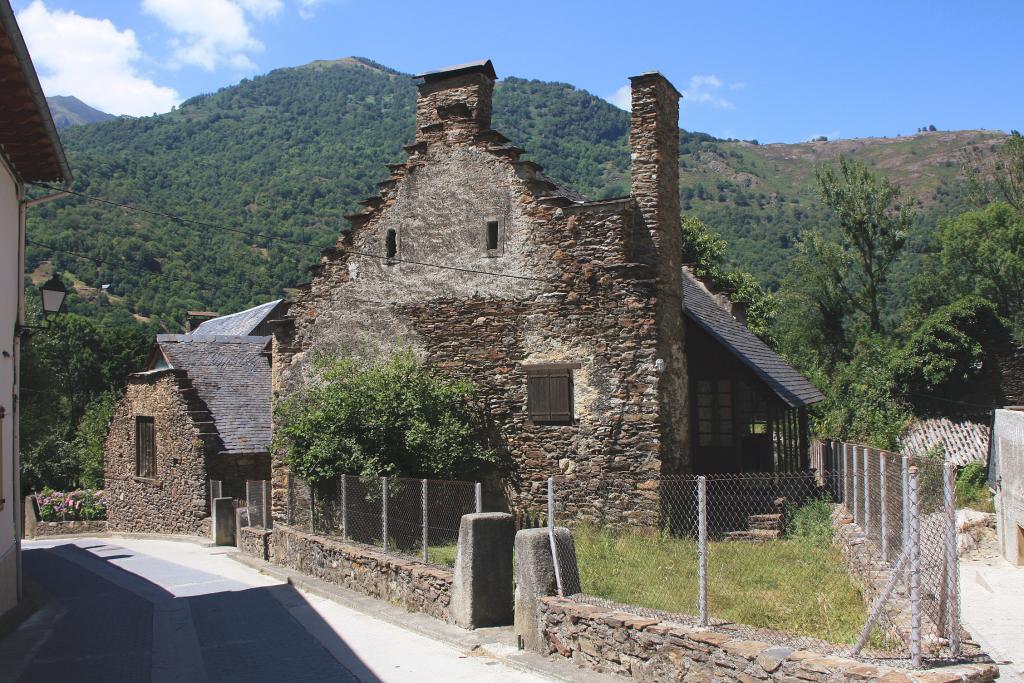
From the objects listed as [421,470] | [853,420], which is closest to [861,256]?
[853,420]

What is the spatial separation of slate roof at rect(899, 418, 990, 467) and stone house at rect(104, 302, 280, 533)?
2096 centimetres

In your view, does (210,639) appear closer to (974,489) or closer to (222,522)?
(222,522)

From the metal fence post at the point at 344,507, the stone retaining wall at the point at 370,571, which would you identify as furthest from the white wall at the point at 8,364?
the metal fence post at the point at 344,507

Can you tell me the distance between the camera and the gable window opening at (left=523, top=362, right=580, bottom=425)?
16.2 meters

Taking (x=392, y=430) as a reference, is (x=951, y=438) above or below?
below

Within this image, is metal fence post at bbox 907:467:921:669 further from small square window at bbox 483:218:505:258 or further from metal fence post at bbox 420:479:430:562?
small square window at bbox 483:218:505:258

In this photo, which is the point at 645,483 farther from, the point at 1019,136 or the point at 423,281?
the point at 1019,136

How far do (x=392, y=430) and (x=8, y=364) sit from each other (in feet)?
20.6

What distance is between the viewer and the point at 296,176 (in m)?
83.1

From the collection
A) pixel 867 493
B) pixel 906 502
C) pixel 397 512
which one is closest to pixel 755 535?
pixel 867 493

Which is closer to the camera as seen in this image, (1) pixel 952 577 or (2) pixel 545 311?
(1) pixel 952 577

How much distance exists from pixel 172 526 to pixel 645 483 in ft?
53.3

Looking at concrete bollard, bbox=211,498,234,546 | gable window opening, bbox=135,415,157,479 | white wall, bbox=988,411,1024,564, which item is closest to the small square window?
concrete bollard, bbox=211,498,234,546

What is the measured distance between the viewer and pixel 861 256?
1645 inches
